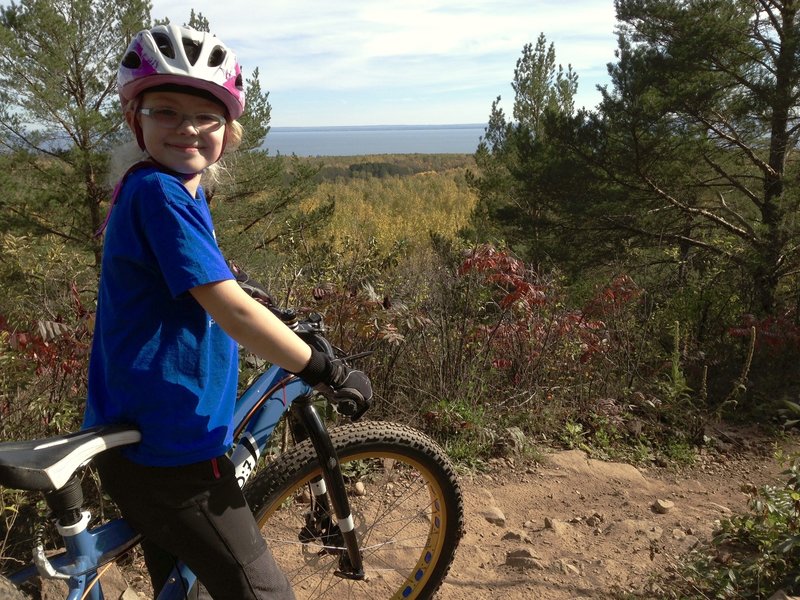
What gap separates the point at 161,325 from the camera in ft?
4.88

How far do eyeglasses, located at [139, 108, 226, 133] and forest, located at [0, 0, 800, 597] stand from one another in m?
0.26

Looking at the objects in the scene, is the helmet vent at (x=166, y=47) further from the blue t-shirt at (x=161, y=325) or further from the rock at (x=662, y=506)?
the rock at (x=662, y=506)

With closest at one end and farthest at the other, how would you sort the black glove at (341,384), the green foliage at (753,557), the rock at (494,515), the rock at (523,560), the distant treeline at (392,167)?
the black glove at (341,384) → the green foliage at (753,557) → the rock at (523,560) → the rock at (494,515) → the distant treeline at (392,167)

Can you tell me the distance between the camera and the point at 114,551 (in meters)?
1.71

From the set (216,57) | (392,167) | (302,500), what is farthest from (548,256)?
(392,167)

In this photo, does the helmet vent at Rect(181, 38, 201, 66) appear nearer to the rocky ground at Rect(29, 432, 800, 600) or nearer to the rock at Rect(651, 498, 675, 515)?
the rocky ground at Rect(29, 432, 800, 600)

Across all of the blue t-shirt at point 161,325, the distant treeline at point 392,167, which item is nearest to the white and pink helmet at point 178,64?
the blue t-shirt at point 161,325

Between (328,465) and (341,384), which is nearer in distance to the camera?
(341,384)

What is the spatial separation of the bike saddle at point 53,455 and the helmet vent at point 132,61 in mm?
906

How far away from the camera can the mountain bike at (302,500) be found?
4.95 feet

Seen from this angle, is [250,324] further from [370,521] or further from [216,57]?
[370,521]

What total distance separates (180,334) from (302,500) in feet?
3.90

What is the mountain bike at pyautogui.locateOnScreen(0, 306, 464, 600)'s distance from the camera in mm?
1509

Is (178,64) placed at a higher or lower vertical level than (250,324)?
higher
